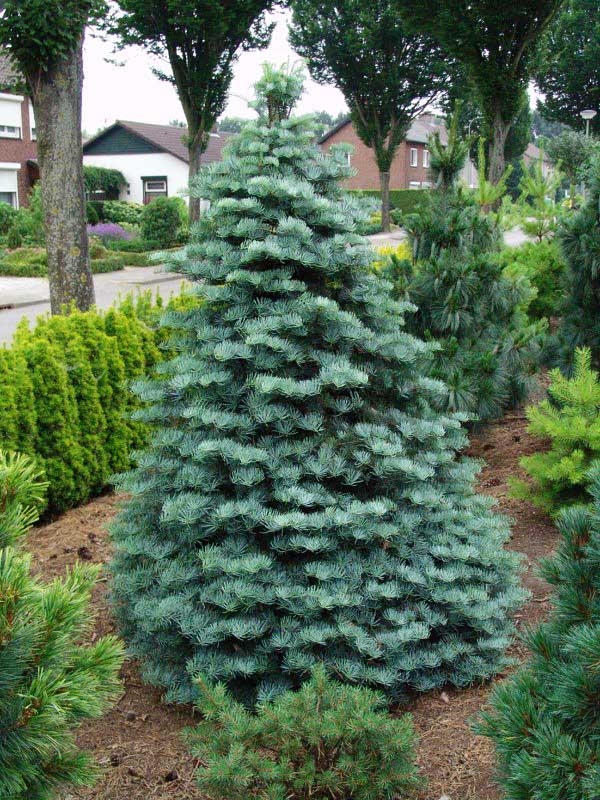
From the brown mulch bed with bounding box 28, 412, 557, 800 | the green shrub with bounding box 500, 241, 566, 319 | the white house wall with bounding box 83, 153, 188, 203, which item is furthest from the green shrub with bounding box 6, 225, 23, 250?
the brown mulch bed with bounding box 28, 412, 557, 800

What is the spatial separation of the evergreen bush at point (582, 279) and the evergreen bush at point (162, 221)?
23572 millimetres

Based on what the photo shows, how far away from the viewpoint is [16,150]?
122 feet

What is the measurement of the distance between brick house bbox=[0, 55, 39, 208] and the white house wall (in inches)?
327

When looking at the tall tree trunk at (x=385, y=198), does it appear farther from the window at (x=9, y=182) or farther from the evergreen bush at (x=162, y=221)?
the window at (x=9, y=182)

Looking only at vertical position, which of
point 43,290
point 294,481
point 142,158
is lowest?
point 43,290

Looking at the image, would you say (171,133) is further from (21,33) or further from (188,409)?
(188,409)

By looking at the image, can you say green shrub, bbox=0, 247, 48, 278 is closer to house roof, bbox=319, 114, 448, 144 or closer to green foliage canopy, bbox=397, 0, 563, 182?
green foliage canopy, bbox=397, 0, 563, 182

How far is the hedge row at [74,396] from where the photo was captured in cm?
505

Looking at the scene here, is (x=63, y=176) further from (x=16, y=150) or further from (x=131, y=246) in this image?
(x=16, y=150)

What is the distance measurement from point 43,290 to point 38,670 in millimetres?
19176

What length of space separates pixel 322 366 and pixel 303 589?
88cm

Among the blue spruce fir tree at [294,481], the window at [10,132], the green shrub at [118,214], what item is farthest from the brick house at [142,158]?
the blue spruce fir tree at [294,481]

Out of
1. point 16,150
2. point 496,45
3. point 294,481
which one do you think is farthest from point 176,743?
point 16,150

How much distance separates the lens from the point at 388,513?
3219 mm
